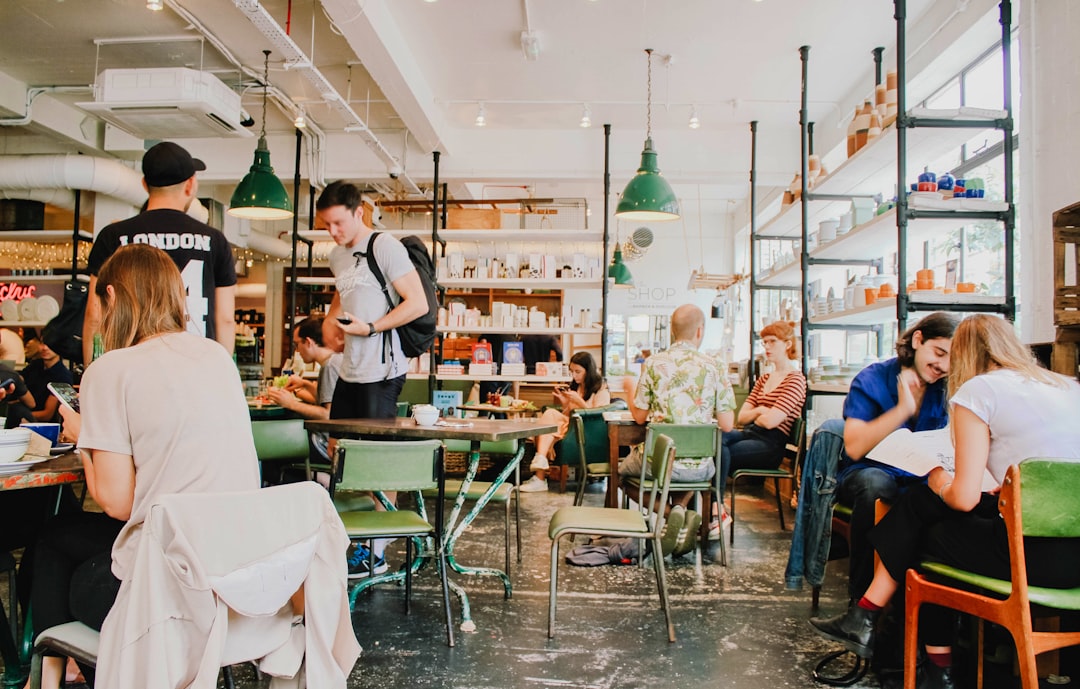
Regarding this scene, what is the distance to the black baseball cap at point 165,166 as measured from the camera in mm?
2607

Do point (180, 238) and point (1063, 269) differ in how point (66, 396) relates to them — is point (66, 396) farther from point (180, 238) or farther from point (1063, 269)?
point (1063, 269)

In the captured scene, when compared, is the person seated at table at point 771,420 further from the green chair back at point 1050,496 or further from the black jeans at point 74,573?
the black jeans at point 74,573

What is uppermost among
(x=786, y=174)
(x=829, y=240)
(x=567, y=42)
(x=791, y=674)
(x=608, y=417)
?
(x=567, y=42)

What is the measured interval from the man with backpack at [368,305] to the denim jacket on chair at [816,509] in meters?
1.85

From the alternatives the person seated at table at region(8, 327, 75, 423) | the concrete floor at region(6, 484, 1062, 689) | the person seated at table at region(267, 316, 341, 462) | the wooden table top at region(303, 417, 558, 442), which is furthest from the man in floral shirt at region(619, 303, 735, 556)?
the person seated at table at region(8, 327, 75, 423)

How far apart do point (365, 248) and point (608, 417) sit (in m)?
2.10

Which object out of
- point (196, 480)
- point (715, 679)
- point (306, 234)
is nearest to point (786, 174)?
point (306, 234)

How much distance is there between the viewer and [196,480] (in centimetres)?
167

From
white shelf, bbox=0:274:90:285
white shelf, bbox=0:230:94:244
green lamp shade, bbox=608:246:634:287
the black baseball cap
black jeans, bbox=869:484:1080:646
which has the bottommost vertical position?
black jeans, bbox=869:484:1080:646

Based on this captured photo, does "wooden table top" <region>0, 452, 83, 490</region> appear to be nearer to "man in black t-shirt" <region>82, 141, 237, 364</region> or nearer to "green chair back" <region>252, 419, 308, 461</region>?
"man in black t-shirt" <region>82, 141, 237, 364</region>

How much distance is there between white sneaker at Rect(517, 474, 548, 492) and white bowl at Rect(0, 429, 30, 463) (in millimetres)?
4996

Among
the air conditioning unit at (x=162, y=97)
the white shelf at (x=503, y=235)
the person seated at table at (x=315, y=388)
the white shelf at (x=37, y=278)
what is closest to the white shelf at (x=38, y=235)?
the white shelf at (x=37, y=278)

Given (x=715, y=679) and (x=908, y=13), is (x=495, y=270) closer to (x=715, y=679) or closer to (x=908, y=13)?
(x=908, y=13)

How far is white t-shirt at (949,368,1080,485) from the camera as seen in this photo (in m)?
2.14
